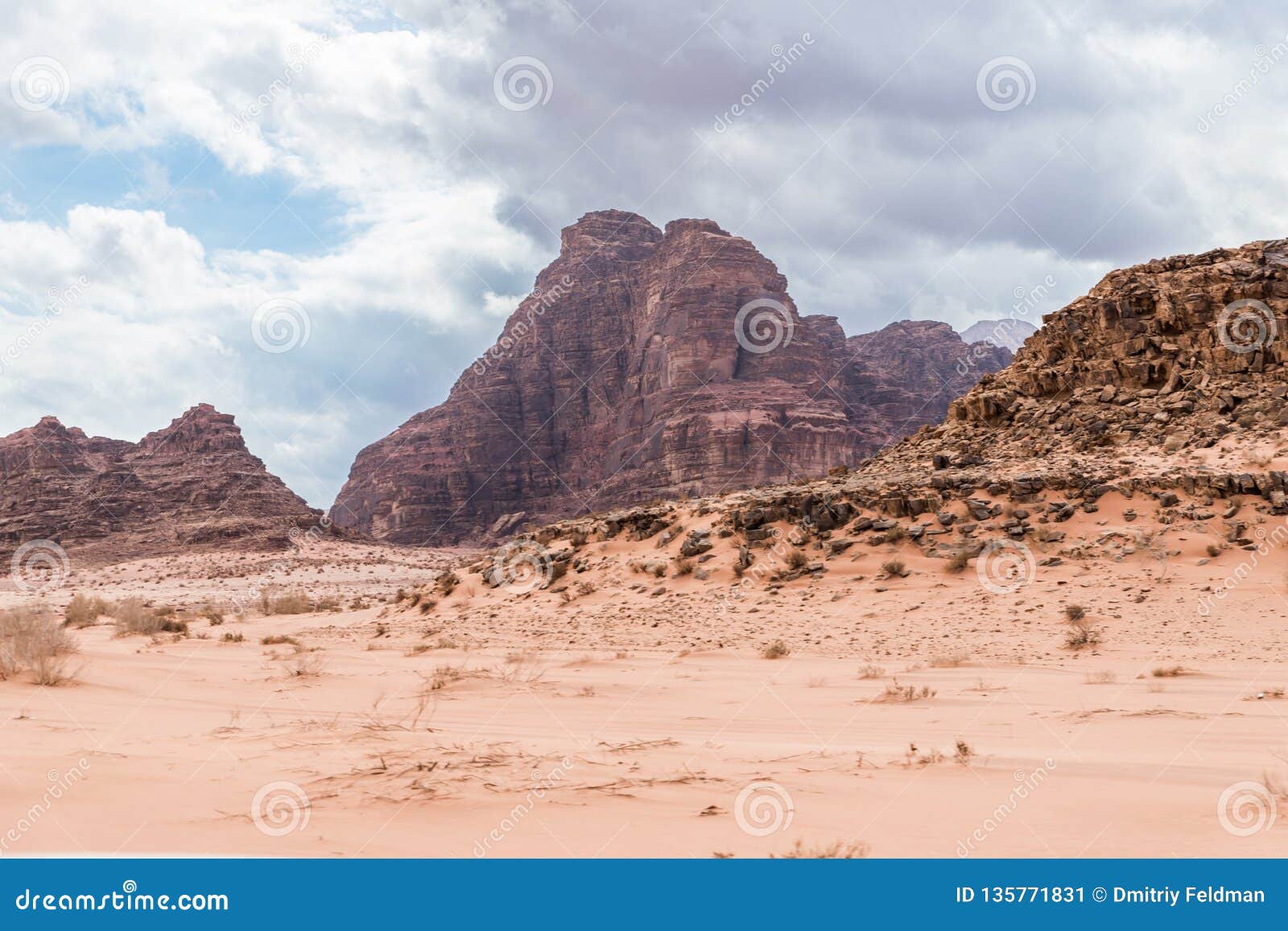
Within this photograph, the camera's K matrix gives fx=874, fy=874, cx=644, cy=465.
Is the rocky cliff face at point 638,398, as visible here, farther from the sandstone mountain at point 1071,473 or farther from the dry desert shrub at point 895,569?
the dry desert shrub at point 895,569

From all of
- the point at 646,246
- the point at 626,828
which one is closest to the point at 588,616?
the point at 626,828

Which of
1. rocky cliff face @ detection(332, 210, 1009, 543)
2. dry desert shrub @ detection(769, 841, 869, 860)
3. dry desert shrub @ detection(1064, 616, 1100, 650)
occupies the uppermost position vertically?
rocky cliff face @ detection(332, 210, 1009, 543)

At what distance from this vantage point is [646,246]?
509 ft

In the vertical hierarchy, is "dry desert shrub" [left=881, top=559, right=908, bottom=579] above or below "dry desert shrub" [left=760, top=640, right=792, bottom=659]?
above

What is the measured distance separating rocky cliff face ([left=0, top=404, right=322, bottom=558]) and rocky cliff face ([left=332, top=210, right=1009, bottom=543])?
40849 millimetres

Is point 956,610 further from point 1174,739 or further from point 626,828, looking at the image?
point 626,828

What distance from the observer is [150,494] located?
79.8 m

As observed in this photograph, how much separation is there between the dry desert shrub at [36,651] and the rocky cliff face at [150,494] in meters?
63.1

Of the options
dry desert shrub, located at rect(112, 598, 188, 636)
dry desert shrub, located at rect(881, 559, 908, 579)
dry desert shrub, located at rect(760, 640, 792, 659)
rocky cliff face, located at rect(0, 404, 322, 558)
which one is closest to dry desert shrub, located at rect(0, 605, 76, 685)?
dry desert shrub, located at rect(112, 598, 188, 636)

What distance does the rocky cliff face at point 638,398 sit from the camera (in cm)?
11038

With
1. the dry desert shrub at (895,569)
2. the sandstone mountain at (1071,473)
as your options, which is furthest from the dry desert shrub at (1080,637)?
the dry desert shrub at (895,569)

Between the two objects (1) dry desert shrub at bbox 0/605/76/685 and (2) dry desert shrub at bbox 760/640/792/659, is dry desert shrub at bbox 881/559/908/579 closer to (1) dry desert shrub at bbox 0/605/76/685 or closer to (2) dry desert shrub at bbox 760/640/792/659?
(2) dry desert shrub at bbox 760/640/792/659

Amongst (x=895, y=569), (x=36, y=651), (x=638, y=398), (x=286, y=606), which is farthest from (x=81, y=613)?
(x=638, y=398)

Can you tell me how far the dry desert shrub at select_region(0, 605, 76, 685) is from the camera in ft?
25.7
